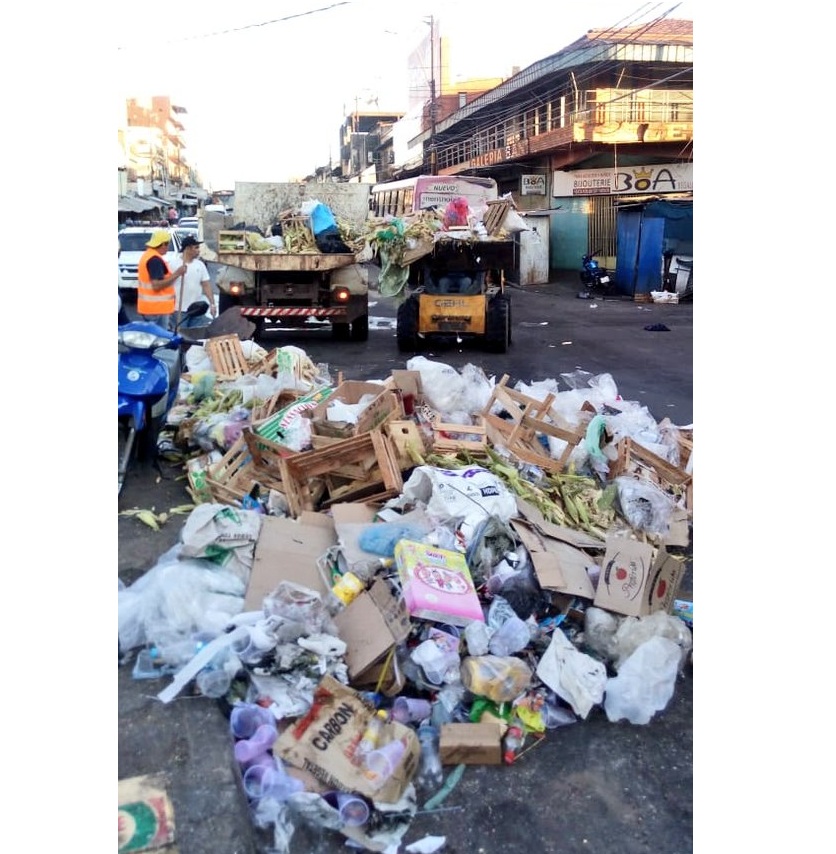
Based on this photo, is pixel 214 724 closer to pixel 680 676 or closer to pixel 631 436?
pixel 680 676

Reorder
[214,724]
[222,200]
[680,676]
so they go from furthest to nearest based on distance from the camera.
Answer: [222,200] < [680,676] < [214,724]

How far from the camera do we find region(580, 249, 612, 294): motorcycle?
2219 centimetres

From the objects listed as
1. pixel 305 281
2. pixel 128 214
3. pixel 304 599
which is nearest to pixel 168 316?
pixel 305 281

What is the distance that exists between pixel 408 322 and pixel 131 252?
7.84 metres

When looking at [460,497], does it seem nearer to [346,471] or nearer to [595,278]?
[346,471]

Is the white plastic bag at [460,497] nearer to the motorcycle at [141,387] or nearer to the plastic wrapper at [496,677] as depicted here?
the plastic wrapper at [496,677]

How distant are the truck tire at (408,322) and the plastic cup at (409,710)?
9.14 metres

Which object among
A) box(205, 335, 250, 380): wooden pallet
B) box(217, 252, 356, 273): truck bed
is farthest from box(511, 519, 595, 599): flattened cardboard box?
box(217, 252, 356, 273): truck bed

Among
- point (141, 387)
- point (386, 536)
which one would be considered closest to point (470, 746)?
point (386, 536)

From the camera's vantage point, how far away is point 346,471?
196 inches

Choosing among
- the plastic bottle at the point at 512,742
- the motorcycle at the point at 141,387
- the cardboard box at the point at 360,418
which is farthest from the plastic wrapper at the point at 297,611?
the motorcycle at the point at 141,387

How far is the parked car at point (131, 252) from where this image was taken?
15.2m

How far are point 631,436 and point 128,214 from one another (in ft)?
110

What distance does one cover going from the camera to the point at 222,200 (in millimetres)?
54500
